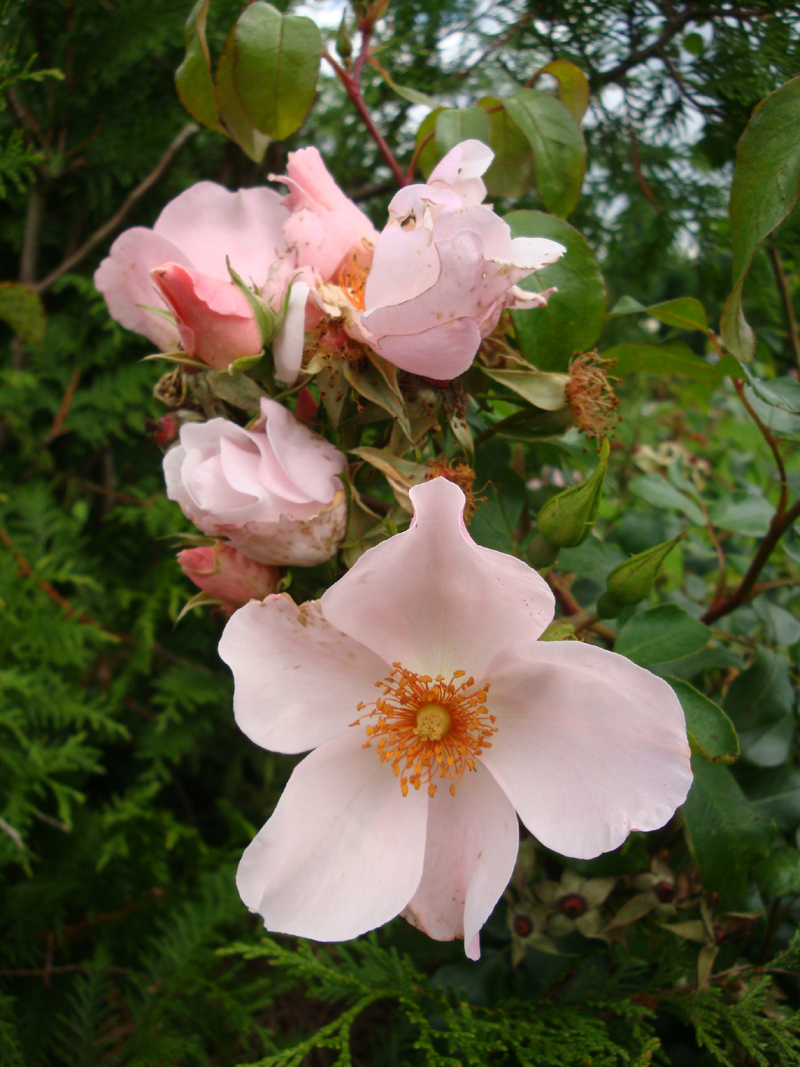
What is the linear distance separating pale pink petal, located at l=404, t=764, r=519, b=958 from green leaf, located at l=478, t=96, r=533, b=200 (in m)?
0.62

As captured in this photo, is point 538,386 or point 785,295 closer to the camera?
point 538,386

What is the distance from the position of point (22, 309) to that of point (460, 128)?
0.78 m

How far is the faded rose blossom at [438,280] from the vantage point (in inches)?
17.2

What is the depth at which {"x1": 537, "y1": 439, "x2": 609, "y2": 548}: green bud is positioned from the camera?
1.61 feet

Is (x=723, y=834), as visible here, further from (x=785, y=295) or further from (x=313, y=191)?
(x=785, y=295)

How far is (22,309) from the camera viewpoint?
1.08 metres

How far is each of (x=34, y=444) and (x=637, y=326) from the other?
49.4 inches

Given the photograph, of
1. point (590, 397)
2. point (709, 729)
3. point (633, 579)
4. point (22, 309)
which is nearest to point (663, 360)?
point (590, 397)

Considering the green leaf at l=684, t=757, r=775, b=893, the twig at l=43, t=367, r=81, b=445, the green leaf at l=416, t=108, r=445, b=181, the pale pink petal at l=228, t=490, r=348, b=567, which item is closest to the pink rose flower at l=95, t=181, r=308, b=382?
the pale pink petal at l=228, t=490, r=348, b=567

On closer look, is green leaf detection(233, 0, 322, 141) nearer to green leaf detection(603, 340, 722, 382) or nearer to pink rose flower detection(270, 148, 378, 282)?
pink rose flower detection(270, 148, 378, 282)

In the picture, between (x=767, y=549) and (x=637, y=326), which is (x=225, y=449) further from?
(x=637, y=326)

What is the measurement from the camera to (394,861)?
47cm

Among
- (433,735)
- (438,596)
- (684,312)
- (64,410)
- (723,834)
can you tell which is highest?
(684,312)

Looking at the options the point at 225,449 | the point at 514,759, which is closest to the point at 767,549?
the point at 514,759
